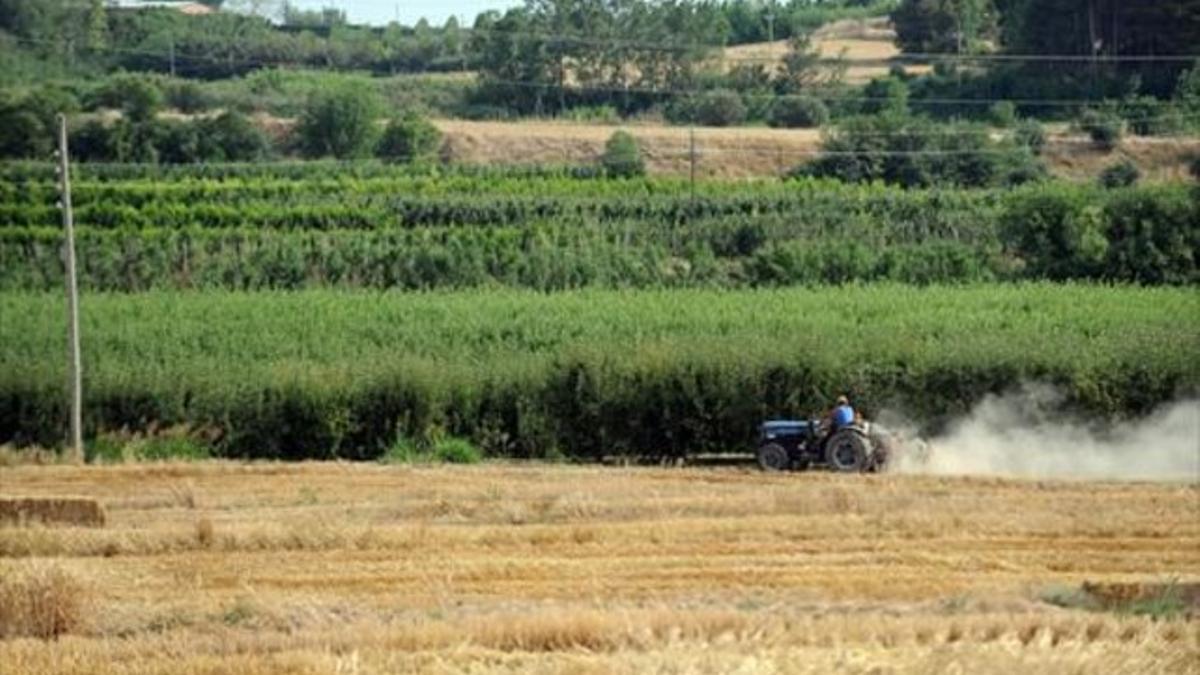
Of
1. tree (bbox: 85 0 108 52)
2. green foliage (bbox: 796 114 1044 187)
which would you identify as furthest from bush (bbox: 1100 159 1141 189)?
tree (bbox: 85 0 108 52)

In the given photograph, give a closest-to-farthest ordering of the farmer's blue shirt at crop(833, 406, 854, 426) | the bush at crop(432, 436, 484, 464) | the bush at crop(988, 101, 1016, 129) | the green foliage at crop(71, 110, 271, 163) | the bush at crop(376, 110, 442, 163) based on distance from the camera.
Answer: the farmer's blue shirt at crop(833, 406, 854, 426), the bush at crop(432, 436, 484, 464), the green foliage at crop(71, 110, 271, 163), the bush at crop(376, 110, 442, 163), the bush at crop(988, 101, 1016, 129)

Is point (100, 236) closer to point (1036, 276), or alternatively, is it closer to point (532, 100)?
point (1036, 276)

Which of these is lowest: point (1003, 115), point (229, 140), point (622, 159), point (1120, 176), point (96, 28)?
point (1120, 176)

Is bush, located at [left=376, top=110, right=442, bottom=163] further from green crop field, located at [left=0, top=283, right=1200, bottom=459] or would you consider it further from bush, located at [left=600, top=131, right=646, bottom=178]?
green crop field, located at [left=0, top=283, right=1200, bottom=459]

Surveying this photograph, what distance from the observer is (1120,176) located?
7831 centimetres

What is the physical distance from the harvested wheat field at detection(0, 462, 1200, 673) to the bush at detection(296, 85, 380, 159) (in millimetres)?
41864

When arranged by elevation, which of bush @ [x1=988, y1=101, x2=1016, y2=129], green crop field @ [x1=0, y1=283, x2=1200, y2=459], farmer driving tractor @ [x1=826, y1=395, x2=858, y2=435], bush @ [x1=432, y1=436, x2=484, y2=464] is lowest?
bush @ [x1=432, y1=436, x2=484, y2=464]

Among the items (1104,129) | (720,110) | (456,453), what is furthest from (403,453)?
(720,110)

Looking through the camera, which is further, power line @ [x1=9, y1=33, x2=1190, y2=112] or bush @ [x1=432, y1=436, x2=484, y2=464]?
power line @ [x1=9, y1=33, x2=1190, y2=112]

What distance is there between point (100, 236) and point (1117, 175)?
3410 cm

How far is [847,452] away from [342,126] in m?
46.6

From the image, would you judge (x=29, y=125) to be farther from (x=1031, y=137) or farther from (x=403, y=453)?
(x=403, y=453)

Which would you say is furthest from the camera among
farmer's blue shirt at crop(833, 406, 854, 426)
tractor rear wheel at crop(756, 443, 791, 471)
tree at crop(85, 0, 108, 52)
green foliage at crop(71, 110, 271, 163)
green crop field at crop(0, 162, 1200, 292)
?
tree at crop(85, 0, 108, 52)

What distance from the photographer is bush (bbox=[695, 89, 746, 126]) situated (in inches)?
3701
